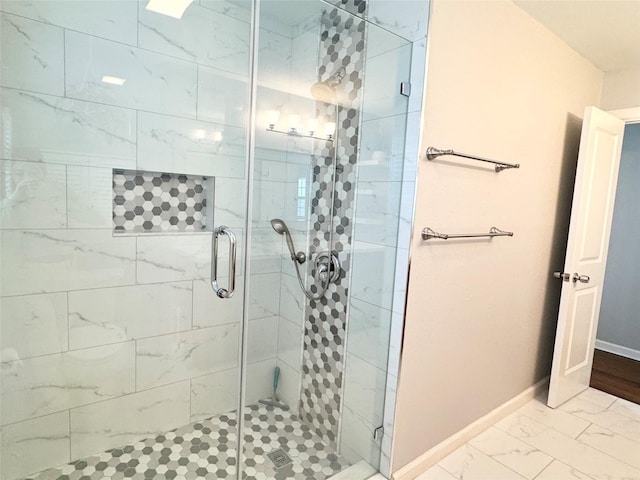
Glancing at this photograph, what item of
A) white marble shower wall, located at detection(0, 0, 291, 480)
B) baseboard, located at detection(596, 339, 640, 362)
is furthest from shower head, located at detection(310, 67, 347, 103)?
baseboard, located at detection(596, 339, 640, 362)

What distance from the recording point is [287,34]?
5.54 feet

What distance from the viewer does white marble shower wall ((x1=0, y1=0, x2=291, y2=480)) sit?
64.1 inches

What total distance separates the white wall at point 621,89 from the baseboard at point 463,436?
2.10 metres

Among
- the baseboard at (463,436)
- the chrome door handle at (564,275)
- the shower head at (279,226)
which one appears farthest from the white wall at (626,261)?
the shower head at (279,226)

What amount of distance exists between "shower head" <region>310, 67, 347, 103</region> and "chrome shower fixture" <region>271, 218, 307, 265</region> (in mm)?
622

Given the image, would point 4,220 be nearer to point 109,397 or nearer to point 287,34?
point 109,397

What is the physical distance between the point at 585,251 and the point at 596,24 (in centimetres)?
141

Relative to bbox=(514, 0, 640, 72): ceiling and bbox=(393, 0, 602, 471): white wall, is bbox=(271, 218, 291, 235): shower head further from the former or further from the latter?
bbox=(514, 0, 640, 72): ceiling

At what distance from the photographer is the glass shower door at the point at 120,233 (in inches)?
64.4

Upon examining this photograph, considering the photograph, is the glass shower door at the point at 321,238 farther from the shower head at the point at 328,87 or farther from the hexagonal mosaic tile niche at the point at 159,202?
the hexagonal mosaic tile niche at the point at 159,202

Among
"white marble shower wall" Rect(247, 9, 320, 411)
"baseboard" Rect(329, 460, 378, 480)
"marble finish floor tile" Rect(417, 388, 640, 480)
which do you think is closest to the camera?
"white marble shower wall" Rect(247, 9, 320, 411)

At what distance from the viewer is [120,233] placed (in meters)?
1.89

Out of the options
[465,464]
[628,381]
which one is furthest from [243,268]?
[628,381]

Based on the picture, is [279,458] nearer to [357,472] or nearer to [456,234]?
[357,472]
